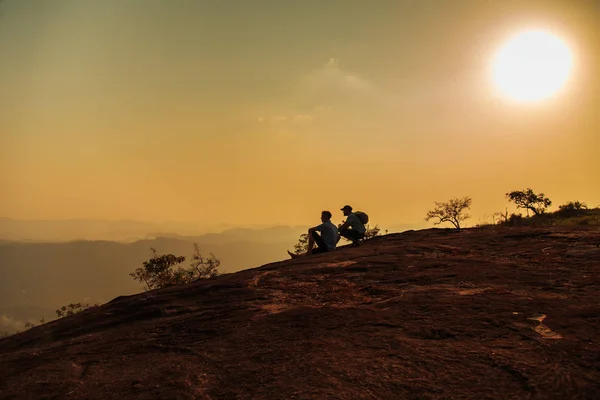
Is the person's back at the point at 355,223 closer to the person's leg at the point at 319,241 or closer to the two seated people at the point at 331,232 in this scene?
the two seated people at the point at 331,232

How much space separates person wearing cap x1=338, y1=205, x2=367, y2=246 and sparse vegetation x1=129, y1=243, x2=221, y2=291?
59.7ft

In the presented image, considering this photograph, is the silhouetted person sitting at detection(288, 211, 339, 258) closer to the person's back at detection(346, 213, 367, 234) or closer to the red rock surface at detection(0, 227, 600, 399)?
the person's back at detection(346, 213, 367, 234)

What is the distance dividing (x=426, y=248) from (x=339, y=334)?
6.03 metres

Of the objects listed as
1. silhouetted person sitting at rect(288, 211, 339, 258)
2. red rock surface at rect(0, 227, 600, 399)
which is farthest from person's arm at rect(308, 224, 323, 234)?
red rock surface at rect(0, 227, 600, 399)

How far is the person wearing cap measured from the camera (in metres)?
13.6

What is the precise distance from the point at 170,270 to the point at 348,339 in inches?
1135

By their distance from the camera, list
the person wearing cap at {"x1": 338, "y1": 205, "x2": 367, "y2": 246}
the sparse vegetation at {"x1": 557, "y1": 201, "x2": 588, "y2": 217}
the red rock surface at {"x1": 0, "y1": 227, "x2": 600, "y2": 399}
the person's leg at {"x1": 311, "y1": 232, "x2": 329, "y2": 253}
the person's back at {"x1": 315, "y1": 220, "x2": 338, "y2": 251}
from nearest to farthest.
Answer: the red rock surface at {"x1": 0, "y1": 227, "x2": 600, "y2": 399} → the person's back at {"x1": 315, "y1": 220, "x2": 338, "y2": 251} → the person's leg at {"x1": 311, "y1": 232, "x2": 329, "y2": 253} → the person wearing cap at {"x1": 338, "y1": 205, "x2": 367, "y2": 246} → the sparse vegetation at {"x1": 557, "y1": 201, "x2": 588, "y2": 217}

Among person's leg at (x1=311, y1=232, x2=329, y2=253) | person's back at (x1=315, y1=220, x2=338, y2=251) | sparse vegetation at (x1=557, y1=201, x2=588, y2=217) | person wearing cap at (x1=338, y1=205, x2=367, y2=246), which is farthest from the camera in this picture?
sparse vegetation at (x1=557, y1=201, x2=588, y2=217)

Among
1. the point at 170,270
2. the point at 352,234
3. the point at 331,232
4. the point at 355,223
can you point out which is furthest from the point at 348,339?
the point at 170,270

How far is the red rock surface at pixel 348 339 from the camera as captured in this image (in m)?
3.53

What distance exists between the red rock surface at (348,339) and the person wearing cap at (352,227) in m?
5.34

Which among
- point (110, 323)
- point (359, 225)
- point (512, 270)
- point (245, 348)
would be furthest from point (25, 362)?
point (359, 225)

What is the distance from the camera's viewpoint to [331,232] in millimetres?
12875

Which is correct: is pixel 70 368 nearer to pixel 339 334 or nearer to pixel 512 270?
pixel 339 334
